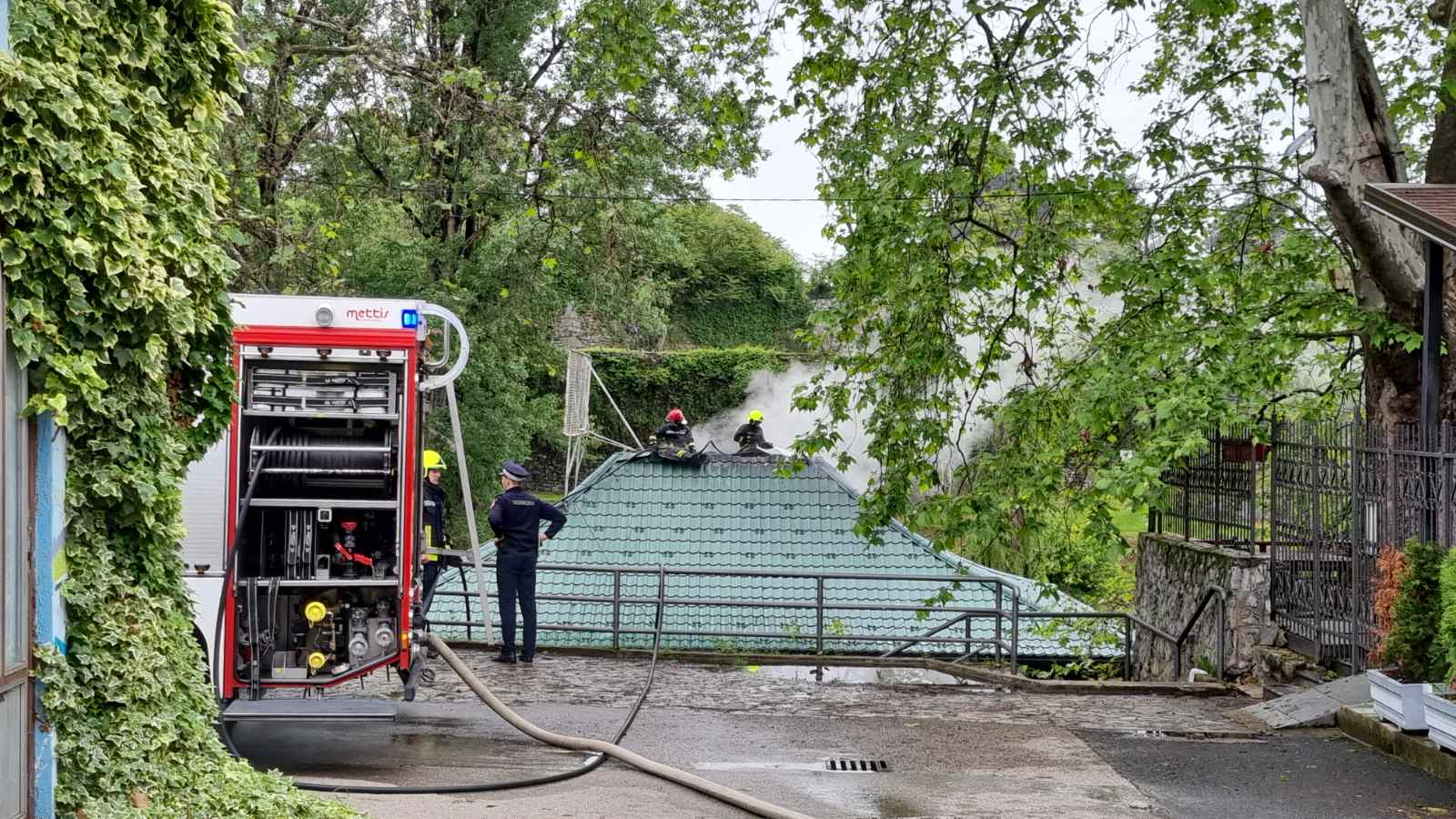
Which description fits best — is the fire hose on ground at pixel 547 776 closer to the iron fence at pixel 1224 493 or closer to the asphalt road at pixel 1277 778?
the asphalt road at pixel 1277 778

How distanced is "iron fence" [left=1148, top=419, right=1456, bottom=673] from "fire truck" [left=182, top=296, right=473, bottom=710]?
20.9 ft

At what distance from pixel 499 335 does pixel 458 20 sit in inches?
195

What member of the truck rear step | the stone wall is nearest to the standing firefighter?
the stone wall

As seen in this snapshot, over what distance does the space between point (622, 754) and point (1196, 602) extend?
726cm

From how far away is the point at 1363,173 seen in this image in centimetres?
1191

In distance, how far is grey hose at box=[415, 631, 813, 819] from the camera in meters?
8.31

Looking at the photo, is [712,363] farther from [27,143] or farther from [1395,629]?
[27,143]

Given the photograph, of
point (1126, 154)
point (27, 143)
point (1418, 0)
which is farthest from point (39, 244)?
point (1418, 0)

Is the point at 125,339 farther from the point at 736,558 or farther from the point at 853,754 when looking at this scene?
the point at 736,558

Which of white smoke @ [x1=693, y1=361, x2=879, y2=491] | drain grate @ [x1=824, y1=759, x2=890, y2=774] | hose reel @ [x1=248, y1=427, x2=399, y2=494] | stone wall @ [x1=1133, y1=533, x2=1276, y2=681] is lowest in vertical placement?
drain grate @ [x1=824, y1=759, x2=890, y2=774]

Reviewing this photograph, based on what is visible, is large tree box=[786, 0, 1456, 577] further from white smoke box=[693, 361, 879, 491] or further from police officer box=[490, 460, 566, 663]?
white smoke box=[693, 361, 879, 491]

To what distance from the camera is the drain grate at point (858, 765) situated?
9.80 m

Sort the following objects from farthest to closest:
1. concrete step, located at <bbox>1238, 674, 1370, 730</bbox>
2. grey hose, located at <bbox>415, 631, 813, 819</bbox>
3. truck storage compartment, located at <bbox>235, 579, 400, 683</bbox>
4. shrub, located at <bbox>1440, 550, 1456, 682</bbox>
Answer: concrete step, located at <bbox>1238, 674, 1370, 730</bbox> < truck storage compartment, located at <bbox>235, 579, 400, 683</bbox> < shrub, located at <bbox>1440, 550, 1456, 682</bbox> < grey hose, located at <bbox>415, 631, 813, 819</bbox>

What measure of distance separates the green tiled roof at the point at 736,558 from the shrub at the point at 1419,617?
6.51 metres
